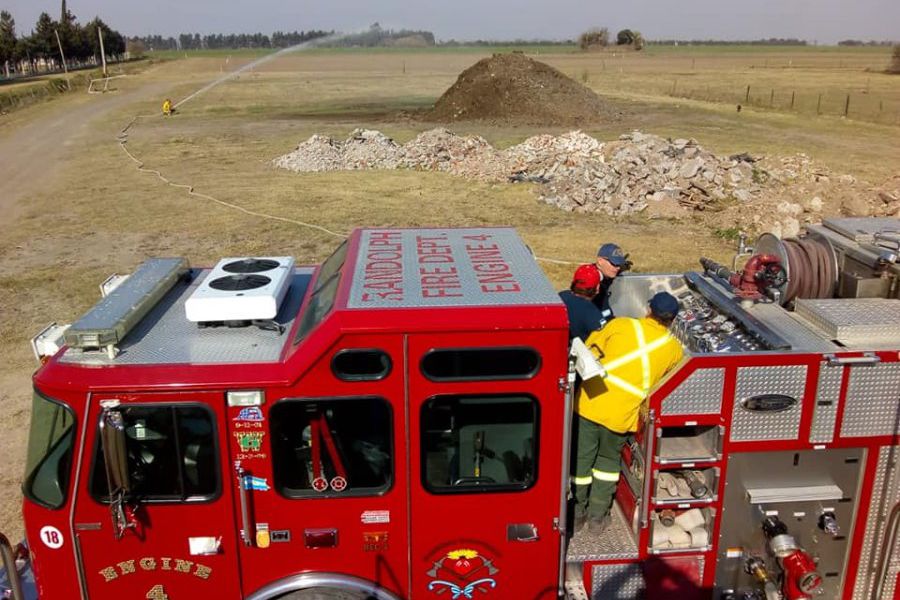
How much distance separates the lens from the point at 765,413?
435cm

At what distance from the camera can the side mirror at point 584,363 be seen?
13.3 feet

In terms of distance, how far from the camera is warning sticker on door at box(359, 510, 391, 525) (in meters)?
4.12

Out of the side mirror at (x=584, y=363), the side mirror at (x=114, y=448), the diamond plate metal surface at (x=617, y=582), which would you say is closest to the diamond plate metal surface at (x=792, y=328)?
the side mirror at (x=584, y=363)

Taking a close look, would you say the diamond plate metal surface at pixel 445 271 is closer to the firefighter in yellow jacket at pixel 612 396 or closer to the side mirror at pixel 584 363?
the side mirror at pixel 584 363

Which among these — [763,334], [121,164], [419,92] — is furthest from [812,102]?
[763,334]

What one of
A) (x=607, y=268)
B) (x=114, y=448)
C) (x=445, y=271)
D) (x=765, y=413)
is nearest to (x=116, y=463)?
(x=114, y=448)

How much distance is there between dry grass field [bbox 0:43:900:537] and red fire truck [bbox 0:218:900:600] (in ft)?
13.4

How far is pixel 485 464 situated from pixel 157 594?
6.49ft

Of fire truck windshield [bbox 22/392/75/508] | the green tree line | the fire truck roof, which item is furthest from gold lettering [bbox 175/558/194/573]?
the green tree line

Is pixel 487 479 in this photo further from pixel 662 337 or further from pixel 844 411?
pixel 844 411

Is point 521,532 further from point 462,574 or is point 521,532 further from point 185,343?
point 185,343

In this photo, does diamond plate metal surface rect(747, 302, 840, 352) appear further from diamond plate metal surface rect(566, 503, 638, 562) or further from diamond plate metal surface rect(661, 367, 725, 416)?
diamond plate metal surface rect(566, 503, 638, 562)

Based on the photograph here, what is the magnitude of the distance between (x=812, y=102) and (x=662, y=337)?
52.3 m

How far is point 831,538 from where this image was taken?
182 inches
